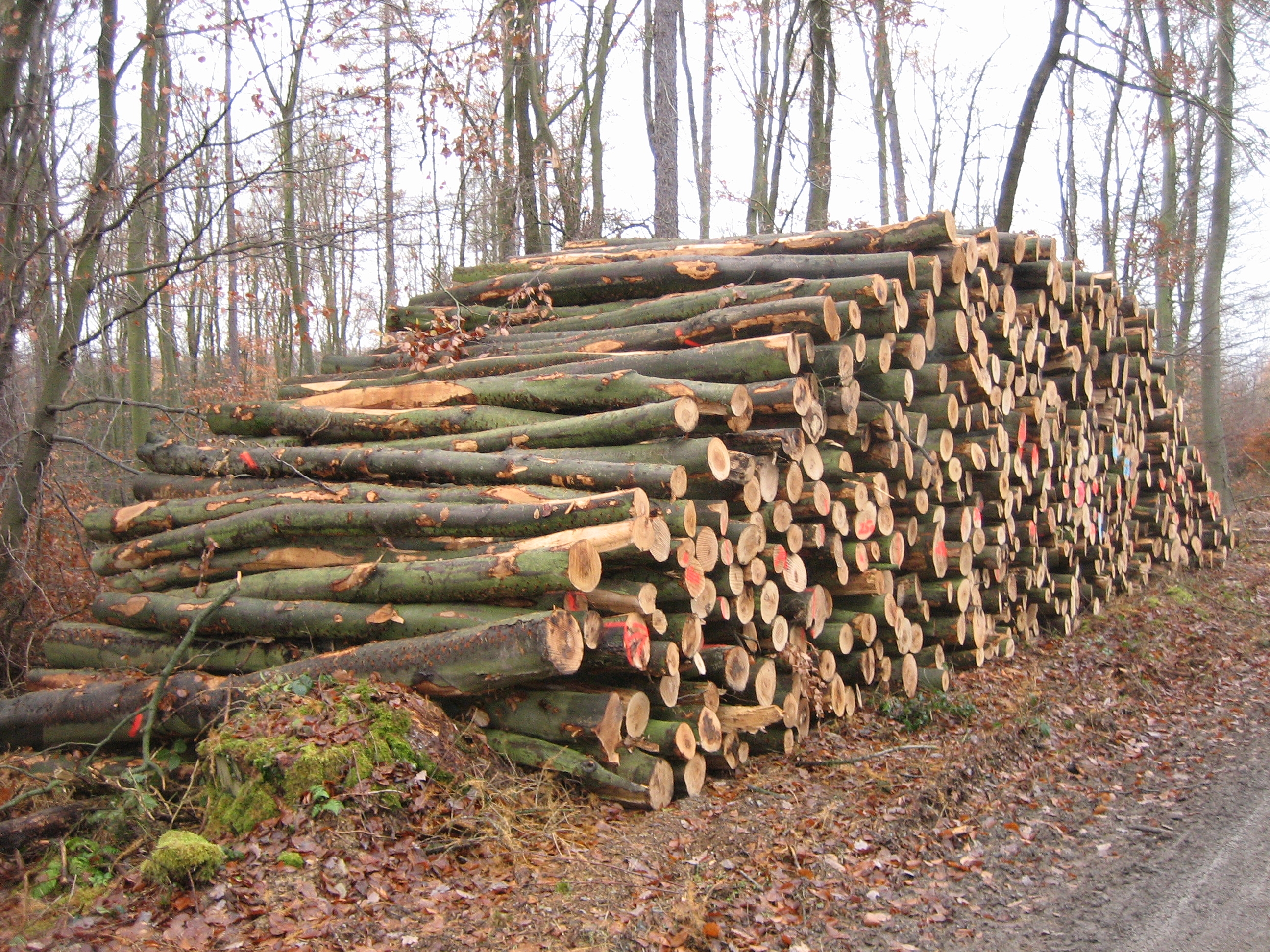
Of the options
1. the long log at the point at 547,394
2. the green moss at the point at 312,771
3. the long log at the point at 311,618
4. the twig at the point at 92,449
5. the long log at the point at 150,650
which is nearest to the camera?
the green moss at the point at 312,771

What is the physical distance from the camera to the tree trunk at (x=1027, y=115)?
14.0m

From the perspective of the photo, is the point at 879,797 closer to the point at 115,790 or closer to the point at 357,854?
the point at 357,854

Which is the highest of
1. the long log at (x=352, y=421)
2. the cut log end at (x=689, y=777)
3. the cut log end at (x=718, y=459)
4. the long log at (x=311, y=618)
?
the long log at (x=352, y=421)

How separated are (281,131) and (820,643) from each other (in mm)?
14443

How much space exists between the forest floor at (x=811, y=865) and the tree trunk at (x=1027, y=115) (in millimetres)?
9307

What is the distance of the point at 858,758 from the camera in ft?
21.2

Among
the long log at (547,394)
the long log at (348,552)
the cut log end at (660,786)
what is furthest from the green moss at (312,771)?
the long log at (547,394)

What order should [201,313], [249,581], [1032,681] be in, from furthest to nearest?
[201,313] < [1032,681] < [249,581]

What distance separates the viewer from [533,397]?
7.23 meters

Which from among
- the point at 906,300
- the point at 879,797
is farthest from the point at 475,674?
the point at 906,300

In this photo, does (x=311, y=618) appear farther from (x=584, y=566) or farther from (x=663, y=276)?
(x=663, y=276)

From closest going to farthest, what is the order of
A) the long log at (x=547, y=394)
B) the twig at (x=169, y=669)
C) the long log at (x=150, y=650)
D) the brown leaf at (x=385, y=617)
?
the twig at (x=169, y=669) < the brown leaf at (x=385, y=617) < the long log at (x=150, y=650) < the long log at (x=547, y=394)

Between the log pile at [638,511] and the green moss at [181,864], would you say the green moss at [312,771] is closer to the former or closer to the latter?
the green moss at [181,864]

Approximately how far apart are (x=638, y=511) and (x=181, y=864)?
2808 millimetres
